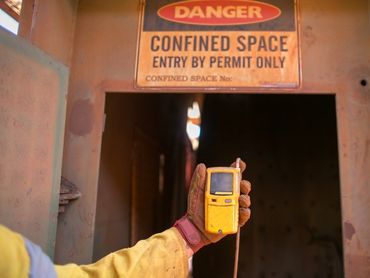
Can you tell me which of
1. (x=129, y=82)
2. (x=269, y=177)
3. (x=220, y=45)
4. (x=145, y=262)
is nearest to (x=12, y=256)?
(x=145, y=262)

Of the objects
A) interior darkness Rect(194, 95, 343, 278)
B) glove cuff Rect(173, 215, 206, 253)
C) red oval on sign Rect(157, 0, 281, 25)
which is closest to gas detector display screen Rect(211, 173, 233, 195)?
glove cuff Rect(173, 215, 206, 253)

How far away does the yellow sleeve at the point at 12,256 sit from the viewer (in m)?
0.43

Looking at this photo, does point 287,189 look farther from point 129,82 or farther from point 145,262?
point 145,262

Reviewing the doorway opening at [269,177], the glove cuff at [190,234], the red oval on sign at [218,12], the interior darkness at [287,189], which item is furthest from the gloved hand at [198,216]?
the interior darkness at [287,189]

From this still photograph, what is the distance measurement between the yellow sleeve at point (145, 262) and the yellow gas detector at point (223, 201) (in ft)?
0.30

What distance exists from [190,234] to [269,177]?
1402 millimetres

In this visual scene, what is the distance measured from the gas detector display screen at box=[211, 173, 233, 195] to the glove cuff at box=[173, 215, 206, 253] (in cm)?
10

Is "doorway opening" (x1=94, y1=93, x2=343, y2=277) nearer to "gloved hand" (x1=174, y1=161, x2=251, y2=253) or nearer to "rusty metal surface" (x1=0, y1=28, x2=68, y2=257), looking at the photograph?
"rusty metal surface" (x1=0, y1=28, x2=68, y2=257)

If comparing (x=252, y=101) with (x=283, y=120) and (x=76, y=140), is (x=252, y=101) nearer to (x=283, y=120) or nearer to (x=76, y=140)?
(x=283, y=120)

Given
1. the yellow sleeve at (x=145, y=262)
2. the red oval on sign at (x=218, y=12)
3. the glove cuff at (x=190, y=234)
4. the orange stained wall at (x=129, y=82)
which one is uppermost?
the red oval on sign at (x=218, y=12)

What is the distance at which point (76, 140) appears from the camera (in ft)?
3.88

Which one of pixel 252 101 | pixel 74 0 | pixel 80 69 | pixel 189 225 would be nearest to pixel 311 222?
pixel 252 101

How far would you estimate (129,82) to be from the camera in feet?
3.91

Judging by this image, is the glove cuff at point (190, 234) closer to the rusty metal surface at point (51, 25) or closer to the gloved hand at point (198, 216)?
the gloved hand at point (198, 216)
